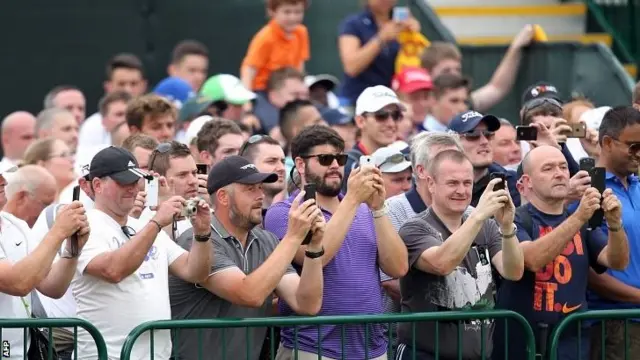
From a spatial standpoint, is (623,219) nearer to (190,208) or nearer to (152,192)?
(190,208)

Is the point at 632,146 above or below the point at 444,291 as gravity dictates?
above

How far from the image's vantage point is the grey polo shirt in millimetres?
8148

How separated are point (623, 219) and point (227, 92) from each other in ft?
14.2

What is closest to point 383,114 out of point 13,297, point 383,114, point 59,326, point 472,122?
point 383,114

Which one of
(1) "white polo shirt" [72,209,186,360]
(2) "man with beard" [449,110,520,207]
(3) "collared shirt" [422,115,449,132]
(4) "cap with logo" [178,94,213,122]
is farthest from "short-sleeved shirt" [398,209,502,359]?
(3) "collared shirt" [422,115,449,132]

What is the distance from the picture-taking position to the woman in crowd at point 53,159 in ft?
36.2

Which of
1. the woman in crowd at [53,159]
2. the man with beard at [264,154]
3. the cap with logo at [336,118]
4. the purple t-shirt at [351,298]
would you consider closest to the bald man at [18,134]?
the woman in crowd at [53,159]

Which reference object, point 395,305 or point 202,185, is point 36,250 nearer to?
point 202,185

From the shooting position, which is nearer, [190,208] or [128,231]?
[190,208]

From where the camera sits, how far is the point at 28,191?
31.7 feet

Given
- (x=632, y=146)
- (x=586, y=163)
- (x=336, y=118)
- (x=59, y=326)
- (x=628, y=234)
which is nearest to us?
(x=59, y=326)

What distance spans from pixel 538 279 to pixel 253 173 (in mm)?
1839

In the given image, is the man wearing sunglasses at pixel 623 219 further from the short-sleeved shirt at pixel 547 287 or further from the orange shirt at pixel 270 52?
the orange shirt at pixel 270 52

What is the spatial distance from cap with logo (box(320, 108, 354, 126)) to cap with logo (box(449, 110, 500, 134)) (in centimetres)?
231
